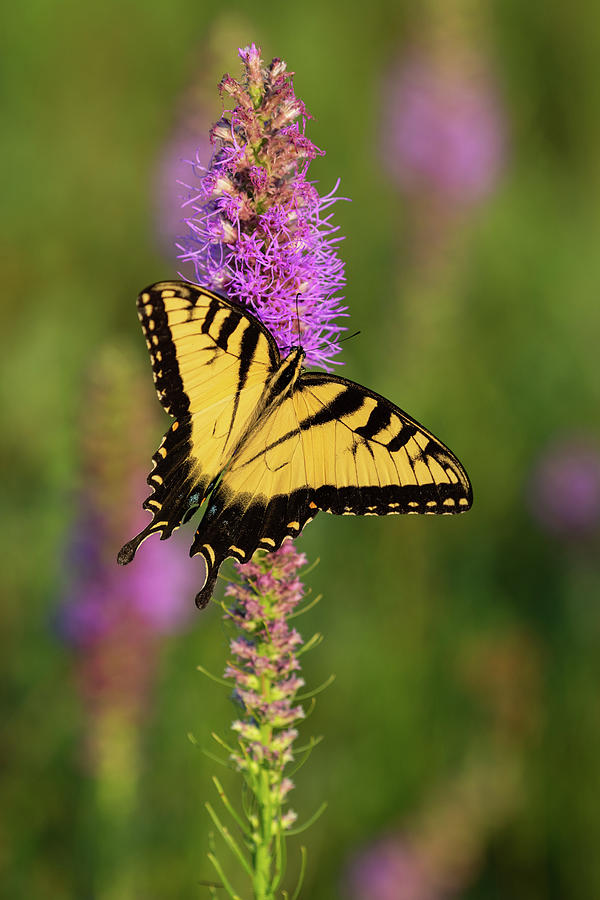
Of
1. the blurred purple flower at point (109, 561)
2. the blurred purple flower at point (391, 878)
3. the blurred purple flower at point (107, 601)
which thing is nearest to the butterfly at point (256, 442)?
the blurred purple flower at point (109, 561)

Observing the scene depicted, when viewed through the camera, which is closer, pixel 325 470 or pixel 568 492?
pixel 325 470

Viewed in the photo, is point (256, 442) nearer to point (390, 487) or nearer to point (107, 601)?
point (390, 487)

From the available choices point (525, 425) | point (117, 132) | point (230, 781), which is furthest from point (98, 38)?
point (230, 781)

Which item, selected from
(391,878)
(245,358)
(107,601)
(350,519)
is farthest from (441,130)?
(391,878)

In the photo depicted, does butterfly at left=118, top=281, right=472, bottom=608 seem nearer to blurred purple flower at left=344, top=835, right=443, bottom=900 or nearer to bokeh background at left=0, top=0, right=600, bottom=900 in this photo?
bokeh background at left=0, top=0, right=600, bottom=900

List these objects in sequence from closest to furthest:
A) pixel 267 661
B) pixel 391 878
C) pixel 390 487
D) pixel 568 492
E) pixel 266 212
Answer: pixel 267 661
pixel 266 212
pixel 390 487
pixel 391 878
pixel 568 492

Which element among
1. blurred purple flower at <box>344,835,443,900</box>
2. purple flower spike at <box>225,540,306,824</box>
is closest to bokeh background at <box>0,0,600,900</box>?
blurred purple flower at <box>344,835,443,900</box>

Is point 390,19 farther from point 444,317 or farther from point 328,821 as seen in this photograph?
point 328,821
